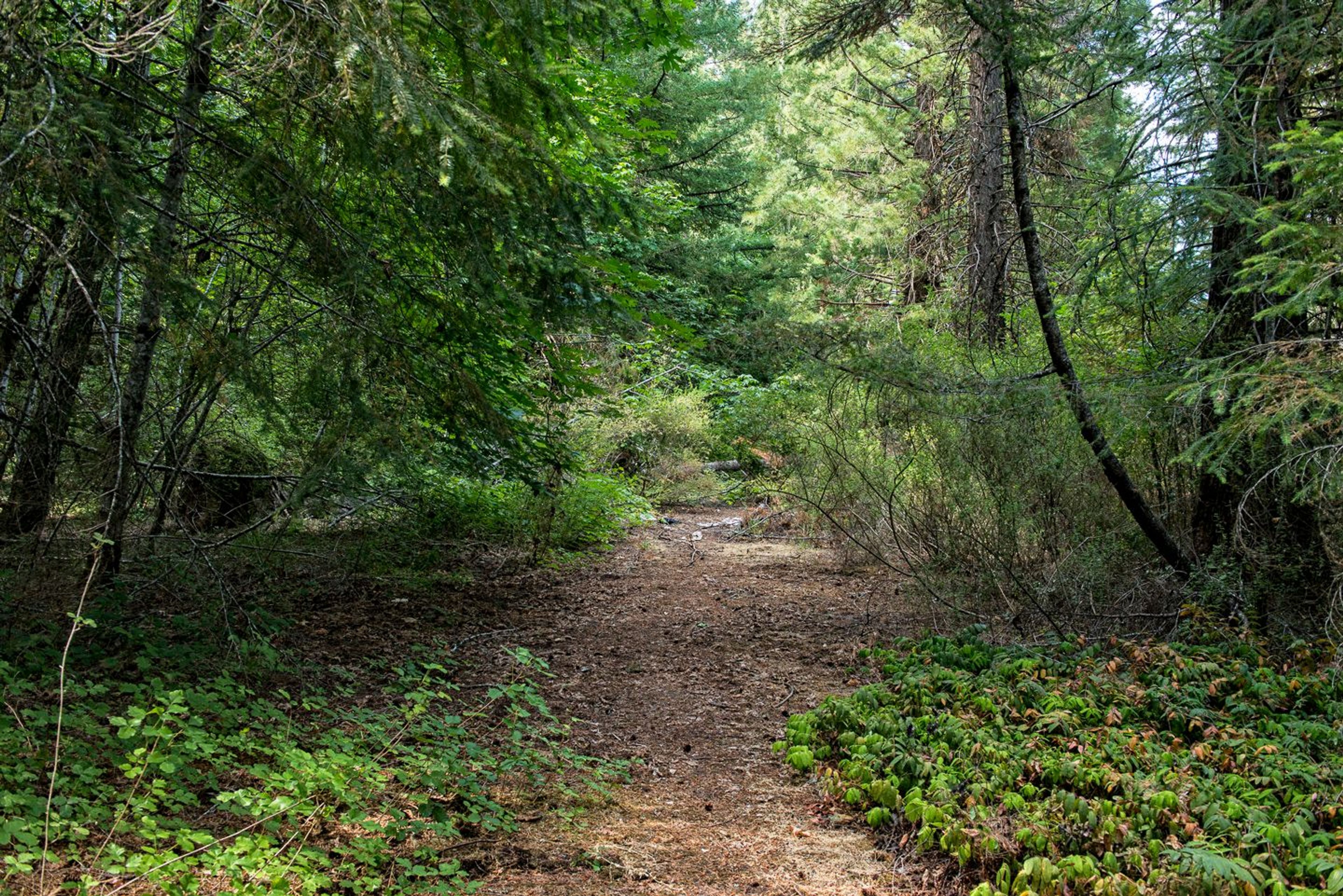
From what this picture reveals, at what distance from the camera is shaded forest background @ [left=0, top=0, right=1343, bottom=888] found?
12.3 feet

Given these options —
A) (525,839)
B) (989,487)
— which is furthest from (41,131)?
(989,487)

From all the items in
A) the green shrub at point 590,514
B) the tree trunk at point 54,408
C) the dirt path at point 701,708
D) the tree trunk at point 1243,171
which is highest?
the tree trunk at point 1243,171

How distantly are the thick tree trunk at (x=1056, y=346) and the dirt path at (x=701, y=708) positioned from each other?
186cm

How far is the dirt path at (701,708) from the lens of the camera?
133 inches

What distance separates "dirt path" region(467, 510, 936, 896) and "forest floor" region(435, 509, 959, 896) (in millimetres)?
12

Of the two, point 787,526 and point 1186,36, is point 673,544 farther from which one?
point 1186,36

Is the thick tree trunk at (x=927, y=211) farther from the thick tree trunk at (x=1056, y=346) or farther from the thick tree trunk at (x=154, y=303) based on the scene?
the thick tree trunk at (x=154, y=303)

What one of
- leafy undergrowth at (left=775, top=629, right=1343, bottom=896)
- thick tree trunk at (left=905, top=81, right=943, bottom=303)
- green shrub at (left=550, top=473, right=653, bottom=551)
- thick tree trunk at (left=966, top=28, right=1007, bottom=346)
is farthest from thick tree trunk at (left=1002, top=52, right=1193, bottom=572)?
green shrub at (left=550, top=473, right=653, bottom=551)

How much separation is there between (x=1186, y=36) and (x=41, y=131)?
611cm

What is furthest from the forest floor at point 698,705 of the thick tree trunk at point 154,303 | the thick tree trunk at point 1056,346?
the thick tree trunk at point 154,303

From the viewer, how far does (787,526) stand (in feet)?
37.8

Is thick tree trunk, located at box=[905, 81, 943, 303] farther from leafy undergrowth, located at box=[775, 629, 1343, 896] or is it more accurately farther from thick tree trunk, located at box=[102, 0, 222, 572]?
thick tree trunk, located at box=[102, 0, 222, 572]

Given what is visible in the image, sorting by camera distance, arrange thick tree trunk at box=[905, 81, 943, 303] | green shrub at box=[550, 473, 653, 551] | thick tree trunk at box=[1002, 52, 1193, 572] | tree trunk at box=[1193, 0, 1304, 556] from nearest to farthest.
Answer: tree trunk at box=[1193, 0, 1304, 556]
thick tree trunk at box=[1002, 52, 1193, 572]
thick tree trunk at box=[905, 81, 943, 303]
green shrub at box=[550, 473, 653, 551]

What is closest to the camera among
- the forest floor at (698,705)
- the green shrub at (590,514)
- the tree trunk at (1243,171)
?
the forest floor at (698,705)
